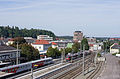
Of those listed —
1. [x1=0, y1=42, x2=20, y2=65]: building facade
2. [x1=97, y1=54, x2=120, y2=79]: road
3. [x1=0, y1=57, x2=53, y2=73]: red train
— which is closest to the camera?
[x1=0, y1=57, x2=53, y2=73]: red train

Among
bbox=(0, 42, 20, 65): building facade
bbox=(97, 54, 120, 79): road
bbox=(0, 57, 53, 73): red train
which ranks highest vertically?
bbox=(0, 42, 20, 65): building facade

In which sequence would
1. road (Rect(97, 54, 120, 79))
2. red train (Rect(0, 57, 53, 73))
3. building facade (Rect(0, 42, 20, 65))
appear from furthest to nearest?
building facade (Rect(0, 42, 20, 65))
road (Rect(97, 54, 120, 79))
red train (Rect(0, 57, 53, 73))

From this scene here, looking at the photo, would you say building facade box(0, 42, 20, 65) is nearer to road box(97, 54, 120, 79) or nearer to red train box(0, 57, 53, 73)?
red train box(0, 57, 53, 73)

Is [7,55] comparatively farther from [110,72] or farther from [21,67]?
[110,72]

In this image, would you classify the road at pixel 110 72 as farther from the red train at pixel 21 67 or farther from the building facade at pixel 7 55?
the building facade at pixel 7 55

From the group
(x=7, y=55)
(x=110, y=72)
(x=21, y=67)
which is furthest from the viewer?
(x=7, y=55)

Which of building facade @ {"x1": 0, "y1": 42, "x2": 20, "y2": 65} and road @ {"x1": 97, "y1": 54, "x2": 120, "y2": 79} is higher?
building facade @ {"x1": 0, "y1": 42, "x2": 20, "y2": 65}

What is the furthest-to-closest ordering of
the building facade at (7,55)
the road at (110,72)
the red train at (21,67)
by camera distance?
the building facade at (7,55), the road at (110,72), the red train at (21,67)

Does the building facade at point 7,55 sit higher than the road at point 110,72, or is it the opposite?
the building facade at point 7,55

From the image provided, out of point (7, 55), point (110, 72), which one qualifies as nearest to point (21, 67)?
point (7, 55)

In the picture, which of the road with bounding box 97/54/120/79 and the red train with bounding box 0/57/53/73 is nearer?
the red train with bounding box 0/57/53/73

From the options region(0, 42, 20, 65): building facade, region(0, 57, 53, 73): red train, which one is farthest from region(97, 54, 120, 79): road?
region(0, 42, 20, 65): building facade

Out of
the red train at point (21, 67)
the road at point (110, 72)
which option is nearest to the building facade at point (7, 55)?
the red train at point (21, 67)

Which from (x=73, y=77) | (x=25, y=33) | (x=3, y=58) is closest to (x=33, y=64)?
(x=3, y=58)
